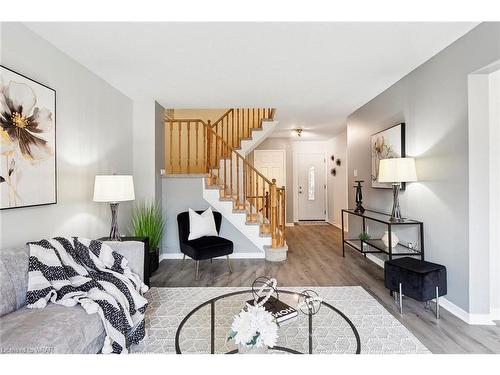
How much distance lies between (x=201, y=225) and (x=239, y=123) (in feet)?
8.77

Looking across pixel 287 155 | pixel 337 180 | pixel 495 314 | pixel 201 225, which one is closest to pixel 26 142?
pixel 201 225

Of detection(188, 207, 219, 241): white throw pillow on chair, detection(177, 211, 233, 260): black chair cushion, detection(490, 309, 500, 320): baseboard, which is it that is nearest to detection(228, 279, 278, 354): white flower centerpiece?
detection(490, 309, 500, 320): baseboard

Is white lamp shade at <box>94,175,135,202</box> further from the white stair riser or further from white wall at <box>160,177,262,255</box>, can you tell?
the white stair riser

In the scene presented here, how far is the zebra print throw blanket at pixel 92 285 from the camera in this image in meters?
1.66

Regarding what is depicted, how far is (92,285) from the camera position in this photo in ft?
5.94

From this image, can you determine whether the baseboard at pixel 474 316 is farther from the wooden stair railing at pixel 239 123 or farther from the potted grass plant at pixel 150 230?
the wooden stair railing at pixel 239 123

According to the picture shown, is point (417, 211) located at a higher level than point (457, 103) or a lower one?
lower

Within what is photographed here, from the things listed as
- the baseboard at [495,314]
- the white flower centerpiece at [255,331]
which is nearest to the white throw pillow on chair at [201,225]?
the white flower centerpiece at [255,331]

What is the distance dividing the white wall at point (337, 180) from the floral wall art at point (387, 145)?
112 inches
